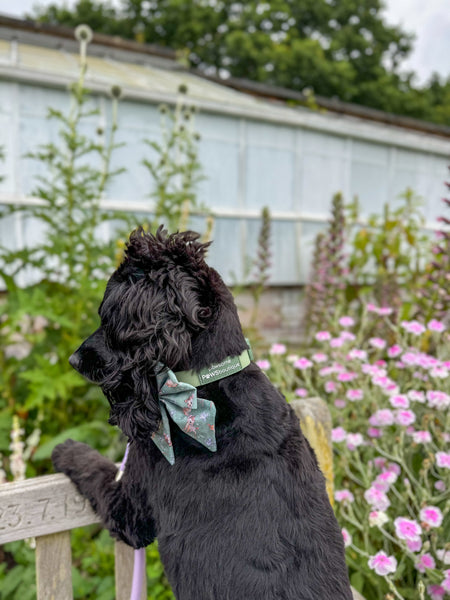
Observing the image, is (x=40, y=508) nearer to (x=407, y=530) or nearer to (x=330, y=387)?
(x=407, y=530)

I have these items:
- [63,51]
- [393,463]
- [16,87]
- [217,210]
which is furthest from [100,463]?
[63,51]

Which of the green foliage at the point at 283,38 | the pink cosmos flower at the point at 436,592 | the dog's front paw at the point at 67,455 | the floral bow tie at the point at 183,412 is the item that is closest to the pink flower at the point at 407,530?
the pink cosmos flower at the point at 436,592

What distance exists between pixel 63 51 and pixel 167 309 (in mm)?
10662

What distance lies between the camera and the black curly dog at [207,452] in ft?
3.33

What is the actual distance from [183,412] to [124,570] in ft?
2.94

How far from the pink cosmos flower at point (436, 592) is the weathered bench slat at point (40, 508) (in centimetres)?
117

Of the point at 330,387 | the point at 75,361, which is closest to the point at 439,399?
the point at 330,387

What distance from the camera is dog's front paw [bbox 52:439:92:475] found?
1.42 m

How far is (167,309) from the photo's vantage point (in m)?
1.02

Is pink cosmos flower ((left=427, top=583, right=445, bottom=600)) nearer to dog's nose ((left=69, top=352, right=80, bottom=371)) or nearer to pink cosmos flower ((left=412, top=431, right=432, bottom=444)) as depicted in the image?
pink cosmos flower ((left=412, top=431, right=432, bottom=444))

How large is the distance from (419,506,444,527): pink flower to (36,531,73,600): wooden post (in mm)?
1184

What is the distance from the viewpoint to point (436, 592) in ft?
5.50

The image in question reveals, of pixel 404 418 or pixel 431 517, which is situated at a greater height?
pixel 404 418

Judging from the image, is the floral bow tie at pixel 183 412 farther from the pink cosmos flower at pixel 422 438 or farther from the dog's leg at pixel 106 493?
the pink cosmos flower at pixel 422 438
